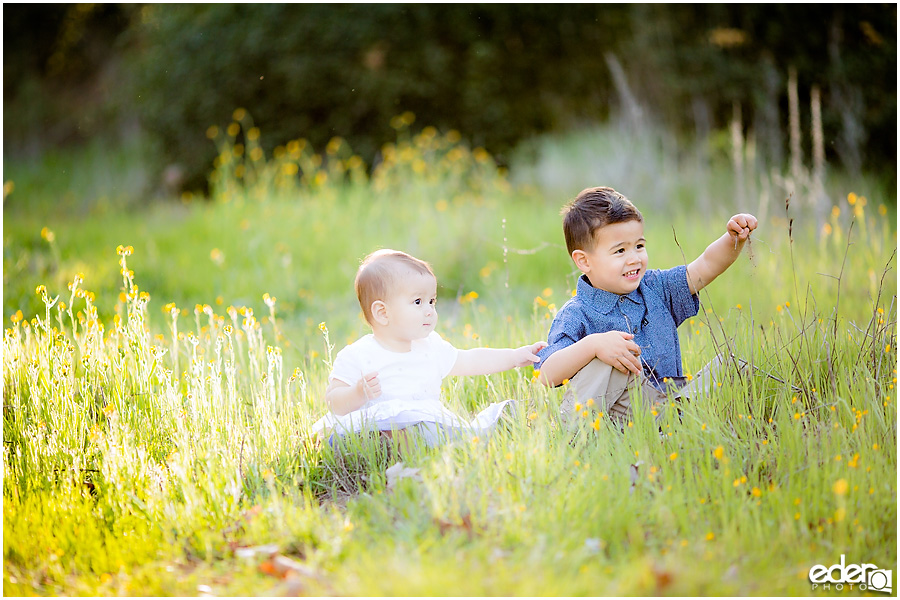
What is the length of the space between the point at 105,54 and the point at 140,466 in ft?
51.2

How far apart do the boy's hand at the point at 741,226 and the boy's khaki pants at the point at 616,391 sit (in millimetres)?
519

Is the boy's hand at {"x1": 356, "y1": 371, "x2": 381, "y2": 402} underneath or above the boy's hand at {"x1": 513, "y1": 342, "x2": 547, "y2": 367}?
underneath

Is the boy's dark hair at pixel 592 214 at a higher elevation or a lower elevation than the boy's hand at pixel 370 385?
higher

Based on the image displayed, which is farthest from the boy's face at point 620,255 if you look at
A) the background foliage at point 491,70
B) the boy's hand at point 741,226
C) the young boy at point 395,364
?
the background foliage at point 491,70

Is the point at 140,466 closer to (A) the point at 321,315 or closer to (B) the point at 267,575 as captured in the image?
(B) the point at 267,575

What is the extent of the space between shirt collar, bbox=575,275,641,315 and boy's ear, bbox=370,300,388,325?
78cm

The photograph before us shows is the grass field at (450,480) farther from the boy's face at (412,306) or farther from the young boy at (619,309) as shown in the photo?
the boy's face at (412,306)

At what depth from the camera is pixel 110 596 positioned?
2.18 metres

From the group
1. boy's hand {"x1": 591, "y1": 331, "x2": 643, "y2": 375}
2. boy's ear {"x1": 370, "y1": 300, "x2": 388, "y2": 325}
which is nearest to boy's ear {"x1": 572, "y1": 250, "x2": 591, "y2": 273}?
boy's hand {"x1": 591, "y1": 331, "x2": 643, "y2": 375}

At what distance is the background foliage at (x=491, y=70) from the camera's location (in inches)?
358

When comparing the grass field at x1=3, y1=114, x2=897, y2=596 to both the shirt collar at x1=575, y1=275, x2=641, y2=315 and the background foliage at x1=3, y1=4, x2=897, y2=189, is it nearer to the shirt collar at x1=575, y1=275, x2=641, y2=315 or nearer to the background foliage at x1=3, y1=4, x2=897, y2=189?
the shirt collar at x1=575, y1=275, x2=641, y2=315

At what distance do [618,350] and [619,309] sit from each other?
11.4 inches

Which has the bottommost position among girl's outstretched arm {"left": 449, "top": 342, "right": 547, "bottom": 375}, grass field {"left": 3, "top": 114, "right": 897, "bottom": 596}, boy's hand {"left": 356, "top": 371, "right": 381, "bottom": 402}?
grass field {"left": 3, "top": 114, "right": 897, "bottom": 596}

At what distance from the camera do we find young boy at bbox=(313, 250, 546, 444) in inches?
112
